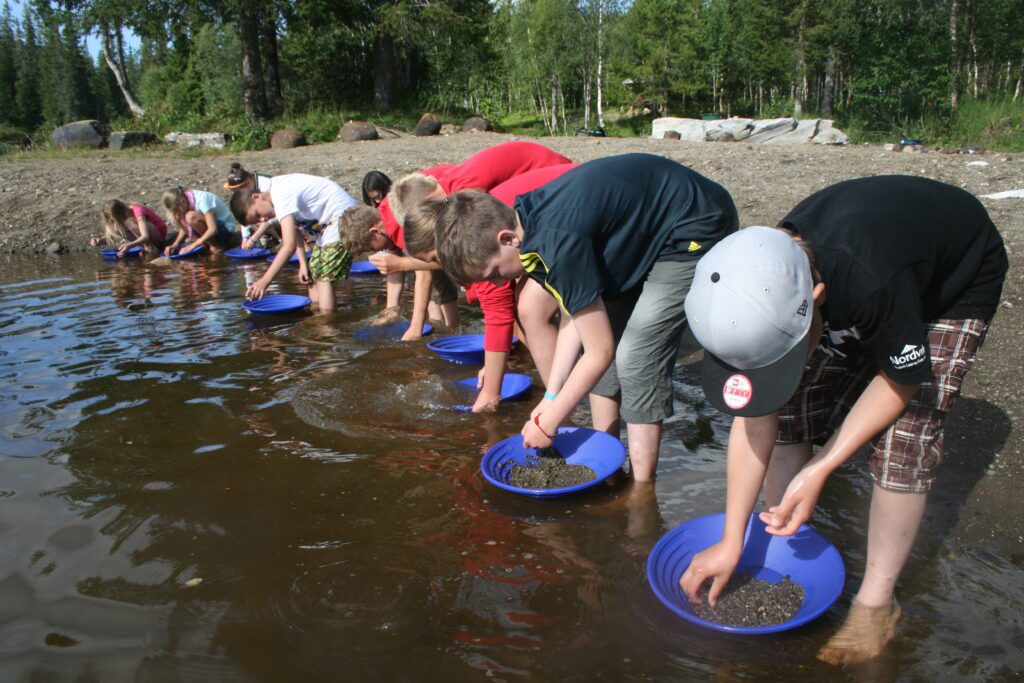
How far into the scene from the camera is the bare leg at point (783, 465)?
2.30 m

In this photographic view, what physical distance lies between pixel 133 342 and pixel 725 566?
4941mm

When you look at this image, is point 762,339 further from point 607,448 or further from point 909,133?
point 909,133

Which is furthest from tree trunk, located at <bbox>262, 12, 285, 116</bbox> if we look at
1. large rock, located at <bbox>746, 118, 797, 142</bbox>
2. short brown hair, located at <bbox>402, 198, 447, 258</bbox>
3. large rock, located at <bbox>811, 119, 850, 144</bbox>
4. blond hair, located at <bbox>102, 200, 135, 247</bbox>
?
short brown hair, located at <bbox>402, 198, 447, 258</bbox>

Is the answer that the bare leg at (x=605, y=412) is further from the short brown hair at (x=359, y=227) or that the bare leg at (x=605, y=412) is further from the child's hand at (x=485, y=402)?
the short brown hair at (x=359, y=227)

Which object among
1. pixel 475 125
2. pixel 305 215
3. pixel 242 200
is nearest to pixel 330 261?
pixel 305 215

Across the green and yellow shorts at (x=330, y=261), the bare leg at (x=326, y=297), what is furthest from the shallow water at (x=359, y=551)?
the bare leg at (x=326, y=297)

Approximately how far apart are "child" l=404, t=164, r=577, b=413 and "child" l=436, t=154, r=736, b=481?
420mm

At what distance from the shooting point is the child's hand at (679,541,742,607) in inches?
78.2

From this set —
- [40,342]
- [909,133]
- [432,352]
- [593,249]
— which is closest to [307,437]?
[432,352]

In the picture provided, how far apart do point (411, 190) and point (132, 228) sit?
6783 mm

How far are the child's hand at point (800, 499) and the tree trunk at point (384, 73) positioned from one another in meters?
21.8

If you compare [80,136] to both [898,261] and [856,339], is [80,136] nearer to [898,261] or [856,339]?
[856,339]

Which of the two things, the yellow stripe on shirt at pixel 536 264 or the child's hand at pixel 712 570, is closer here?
the child's hand at pixel 712 570

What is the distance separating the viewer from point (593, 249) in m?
2.43
